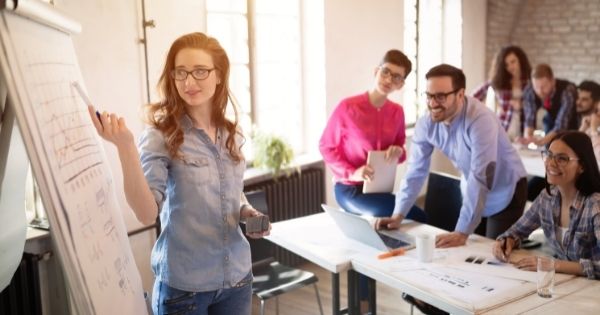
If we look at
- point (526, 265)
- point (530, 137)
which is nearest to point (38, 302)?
point (526, 265)

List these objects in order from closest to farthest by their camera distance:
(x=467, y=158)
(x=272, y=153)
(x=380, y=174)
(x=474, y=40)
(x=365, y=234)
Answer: (x=365, y=234) < (x=467, y=158) < (x=380, y=174) < (x=272, y=153) < (x=474, y=40)

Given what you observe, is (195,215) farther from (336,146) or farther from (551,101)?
(551,101)

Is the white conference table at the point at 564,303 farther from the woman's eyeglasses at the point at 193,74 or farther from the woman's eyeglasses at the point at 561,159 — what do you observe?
the woman's eyeglasses at the point at 193,74

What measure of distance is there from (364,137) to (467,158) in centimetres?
81

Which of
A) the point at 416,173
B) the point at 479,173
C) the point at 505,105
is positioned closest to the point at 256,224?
the point at 479,173

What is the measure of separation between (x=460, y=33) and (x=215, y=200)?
587 cm

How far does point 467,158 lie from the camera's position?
2805 mm

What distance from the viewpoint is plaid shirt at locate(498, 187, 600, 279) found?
2203 millimetres

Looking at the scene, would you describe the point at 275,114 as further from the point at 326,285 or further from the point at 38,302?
the point at 38,302

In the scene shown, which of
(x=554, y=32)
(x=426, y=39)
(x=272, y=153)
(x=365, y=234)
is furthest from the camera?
(x=554, y=32)

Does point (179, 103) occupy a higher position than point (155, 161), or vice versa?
point (179, 103)

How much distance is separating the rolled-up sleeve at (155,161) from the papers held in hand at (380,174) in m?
1.61

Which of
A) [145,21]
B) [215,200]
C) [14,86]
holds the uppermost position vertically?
[145,21]

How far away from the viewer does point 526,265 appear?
7.46 ft
